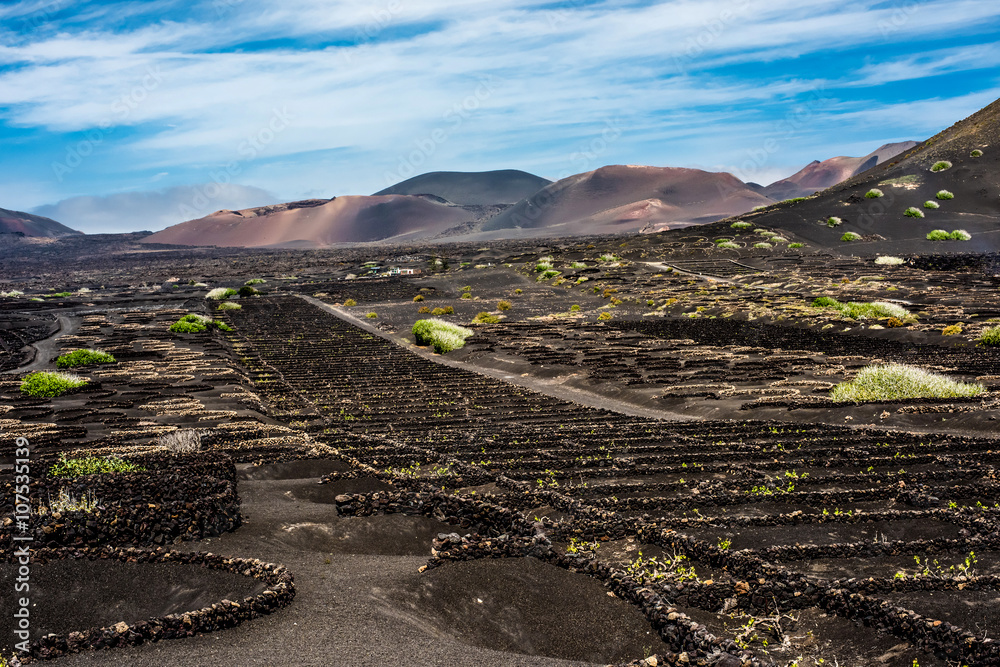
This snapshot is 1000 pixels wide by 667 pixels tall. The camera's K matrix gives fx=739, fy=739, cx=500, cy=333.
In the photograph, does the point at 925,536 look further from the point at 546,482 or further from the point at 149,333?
the point at 149,333

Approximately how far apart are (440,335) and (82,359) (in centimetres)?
1817

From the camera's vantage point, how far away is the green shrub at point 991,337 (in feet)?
110

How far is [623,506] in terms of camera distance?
1473 cm

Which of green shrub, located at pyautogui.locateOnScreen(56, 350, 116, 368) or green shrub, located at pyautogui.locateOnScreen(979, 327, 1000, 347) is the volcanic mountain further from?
Result: green shrub, located at pyautogui.locateOnScreen(56, 350, 116, 368)

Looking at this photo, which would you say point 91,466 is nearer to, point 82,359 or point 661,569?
point 661,569

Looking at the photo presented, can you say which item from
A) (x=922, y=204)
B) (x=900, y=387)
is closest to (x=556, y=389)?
(x=900, y=387)

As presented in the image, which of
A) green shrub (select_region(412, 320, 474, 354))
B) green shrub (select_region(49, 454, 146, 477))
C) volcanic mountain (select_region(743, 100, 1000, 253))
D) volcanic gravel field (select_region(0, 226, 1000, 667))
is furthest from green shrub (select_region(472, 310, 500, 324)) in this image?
volcanic mountain (select_region(743, 100, 1000, 253))

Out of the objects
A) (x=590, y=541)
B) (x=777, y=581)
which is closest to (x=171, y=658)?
(x=590, y=541)

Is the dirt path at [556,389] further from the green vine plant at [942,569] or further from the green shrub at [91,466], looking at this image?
the green shrub at [91,466]

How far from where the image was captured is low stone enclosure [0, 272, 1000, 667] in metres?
9.97

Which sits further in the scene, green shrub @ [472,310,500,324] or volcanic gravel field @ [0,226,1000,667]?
green shrub @ [472,310,500,324]

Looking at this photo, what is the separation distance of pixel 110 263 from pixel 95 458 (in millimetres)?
158952

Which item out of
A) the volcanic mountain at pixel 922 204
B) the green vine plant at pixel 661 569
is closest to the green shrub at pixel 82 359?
the green vine plant at pixel 661 569

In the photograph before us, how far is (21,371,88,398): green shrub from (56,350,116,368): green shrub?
6059 mm
